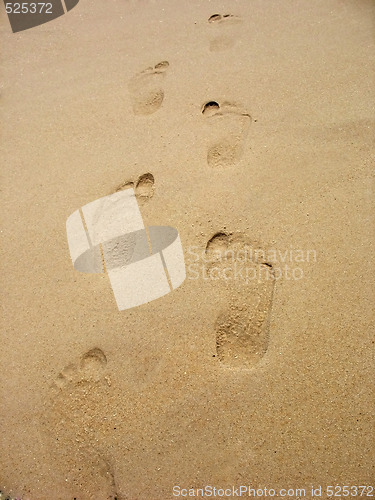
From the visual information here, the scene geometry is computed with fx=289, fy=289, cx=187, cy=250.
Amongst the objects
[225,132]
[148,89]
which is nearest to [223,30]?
[148,89]

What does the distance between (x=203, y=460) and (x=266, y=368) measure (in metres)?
0.91

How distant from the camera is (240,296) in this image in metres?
2.54

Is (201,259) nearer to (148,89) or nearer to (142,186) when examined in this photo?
(142,186)

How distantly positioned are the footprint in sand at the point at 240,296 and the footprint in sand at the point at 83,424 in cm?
111

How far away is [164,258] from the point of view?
2693 millimetres

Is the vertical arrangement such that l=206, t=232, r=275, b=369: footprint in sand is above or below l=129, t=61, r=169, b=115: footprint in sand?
below

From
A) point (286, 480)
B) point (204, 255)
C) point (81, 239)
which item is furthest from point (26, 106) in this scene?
point (286, 480)

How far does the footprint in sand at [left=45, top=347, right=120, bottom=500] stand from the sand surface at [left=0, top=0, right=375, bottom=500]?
0.05ft

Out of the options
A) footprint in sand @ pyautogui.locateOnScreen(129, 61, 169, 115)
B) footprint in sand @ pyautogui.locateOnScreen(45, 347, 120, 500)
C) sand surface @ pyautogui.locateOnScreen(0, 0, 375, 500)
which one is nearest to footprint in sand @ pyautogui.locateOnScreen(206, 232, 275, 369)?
sand surface @ pyautogui.locateOnScreen(0, 0, 375, 500)

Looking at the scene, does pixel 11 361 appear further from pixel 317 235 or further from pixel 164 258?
pixel 317 235

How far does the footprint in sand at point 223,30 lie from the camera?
10.3 feet

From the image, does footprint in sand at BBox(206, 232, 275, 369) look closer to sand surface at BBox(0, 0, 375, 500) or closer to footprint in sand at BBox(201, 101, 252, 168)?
sand surface at BBox(0, 0, 375, 500)

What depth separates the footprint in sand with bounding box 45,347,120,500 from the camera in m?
2.42

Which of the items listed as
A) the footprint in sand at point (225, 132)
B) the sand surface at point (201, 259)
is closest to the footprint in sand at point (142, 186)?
the sand surface at point (201, 259)
